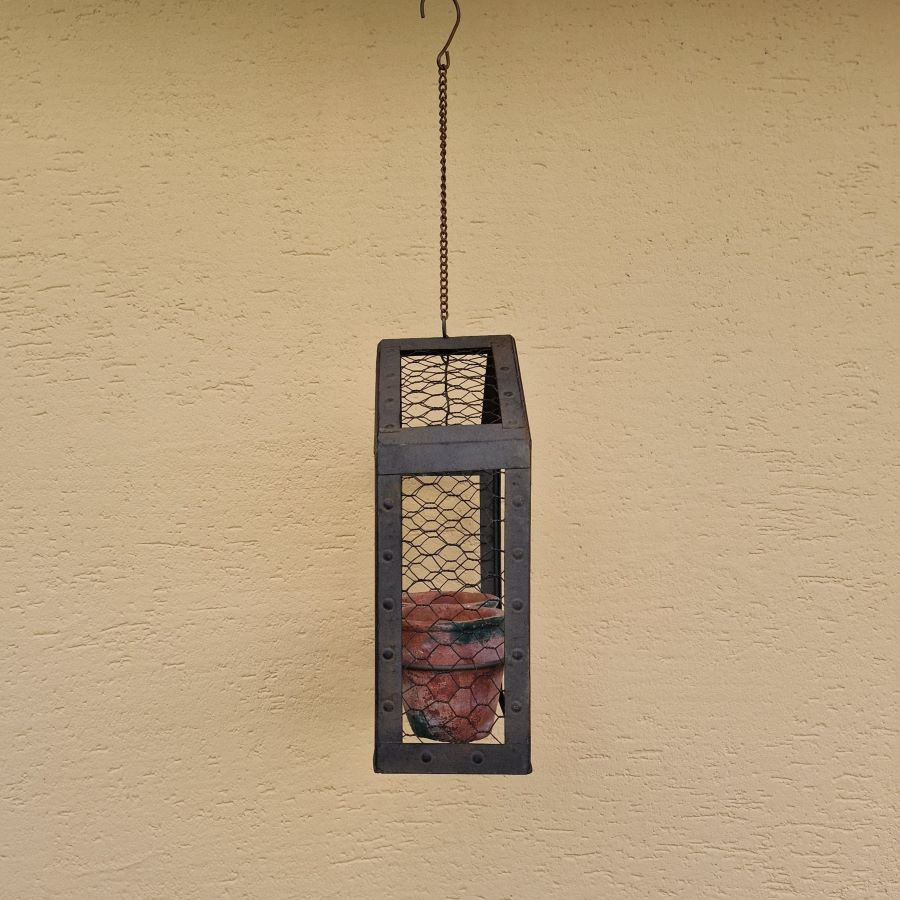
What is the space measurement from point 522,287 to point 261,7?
23.8 inches

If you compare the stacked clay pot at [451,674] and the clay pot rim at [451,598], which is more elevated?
the clay pot rim at [451,598]

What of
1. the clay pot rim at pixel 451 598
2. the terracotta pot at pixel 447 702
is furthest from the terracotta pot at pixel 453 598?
the terracotta pot at pixel 447 702

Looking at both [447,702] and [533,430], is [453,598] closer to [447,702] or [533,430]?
[447,702]

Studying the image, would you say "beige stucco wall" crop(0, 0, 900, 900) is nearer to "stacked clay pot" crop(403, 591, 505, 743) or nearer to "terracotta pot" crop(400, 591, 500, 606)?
"terracotta pot" crop(400, 591, 500, 606)

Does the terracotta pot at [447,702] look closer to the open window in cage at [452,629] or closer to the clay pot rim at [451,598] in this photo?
the open window in cage at [452,629]

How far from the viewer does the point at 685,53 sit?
143 cm

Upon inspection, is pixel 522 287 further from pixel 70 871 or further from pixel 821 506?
pixel 70 871

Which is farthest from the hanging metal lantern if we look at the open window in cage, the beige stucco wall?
the beige stucco wall

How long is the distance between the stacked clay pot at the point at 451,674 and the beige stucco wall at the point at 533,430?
0.43m

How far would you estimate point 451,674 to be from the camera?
99 centimetres

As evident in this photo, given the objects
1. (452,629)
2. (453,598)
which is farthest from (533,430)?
(452,629)

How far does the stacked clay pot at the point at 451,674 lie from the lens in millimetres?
989

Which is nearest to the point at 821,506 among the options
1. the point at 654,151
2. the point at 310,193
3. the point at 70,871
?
the point at 654,151

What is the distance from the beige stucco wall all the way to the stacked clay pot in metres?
0.43
